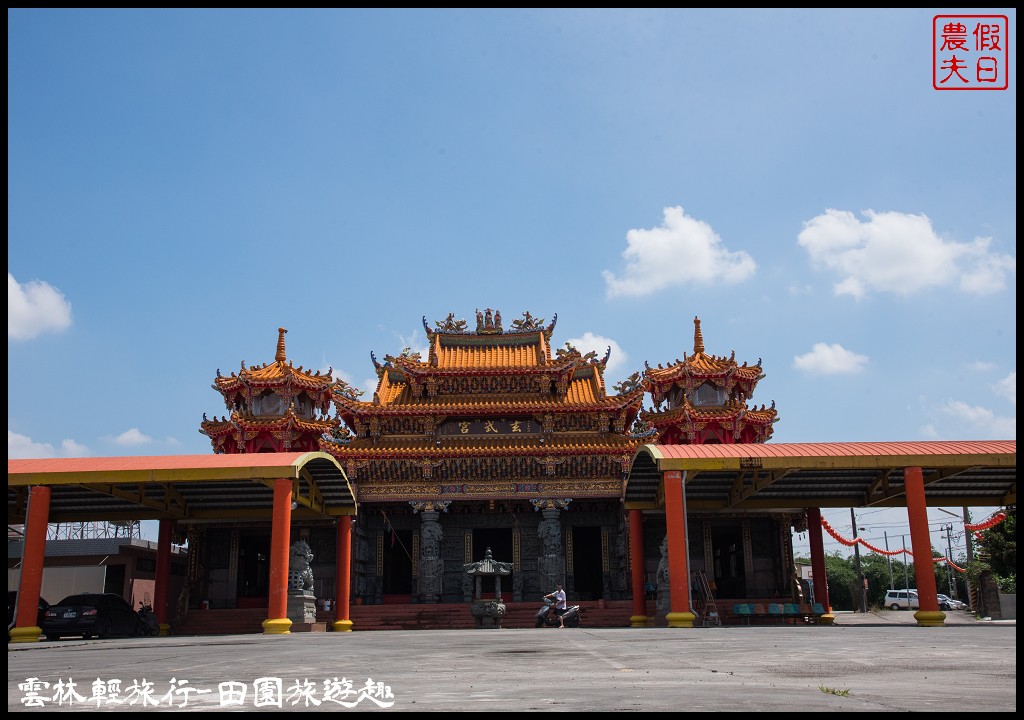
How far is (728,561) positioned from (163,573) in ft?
72.1

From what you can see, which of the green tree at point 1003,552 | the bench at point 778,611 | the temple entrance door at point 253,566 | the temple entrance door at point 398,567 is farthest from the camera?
the green tree at point 1003,552

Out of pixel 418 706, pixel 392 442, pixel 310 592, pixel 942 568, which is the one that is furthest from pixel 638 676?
pixel 942 568

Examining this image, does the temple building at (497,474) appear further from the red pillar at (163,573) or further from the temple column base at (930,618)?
the temple column base at (930,618)

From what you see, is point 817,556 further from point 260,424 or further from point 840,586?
point 840,586

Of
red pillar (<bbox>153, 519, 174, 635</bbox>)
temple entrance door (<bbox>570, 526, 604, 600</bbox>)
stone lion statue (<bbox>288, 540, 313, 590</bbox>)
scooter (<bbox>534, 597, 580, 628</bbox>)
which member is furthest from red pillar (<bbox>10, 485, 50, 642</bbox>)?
temple entrance door (<bbox>570, 526, 604, 600</bbox>)

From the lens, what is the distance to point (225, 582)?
33.8 meters

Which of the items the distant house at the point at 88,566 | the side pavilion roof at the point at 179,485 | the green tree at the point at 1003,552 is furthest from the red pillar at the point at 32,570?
the green tree at the point at 1003,552

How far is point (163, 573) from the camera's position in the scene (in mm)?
30625

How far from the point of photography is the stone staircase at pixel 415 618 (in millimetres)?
28688

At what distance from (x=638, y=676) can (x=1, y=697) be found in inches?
208

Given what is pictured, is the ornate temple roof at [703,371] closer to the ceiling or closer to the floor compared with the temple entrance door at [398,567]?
closer to the ceiling

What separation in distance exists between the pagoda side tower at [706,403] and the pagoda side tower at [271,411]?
1479 cm

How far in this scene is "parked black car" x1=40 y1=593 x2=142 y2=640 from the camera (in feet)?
77.7

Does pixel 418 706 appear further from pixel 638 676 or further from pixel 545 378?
pixel 545 378
